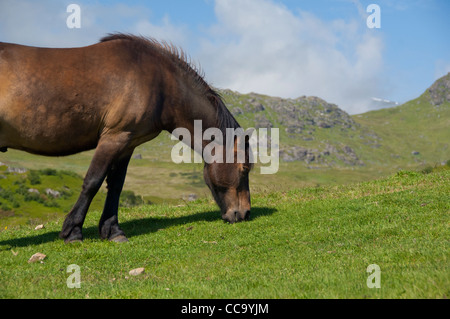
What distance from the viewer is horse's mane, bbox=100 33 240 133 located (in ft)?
36.2

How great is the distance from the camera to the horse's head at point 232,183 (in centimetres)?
1155

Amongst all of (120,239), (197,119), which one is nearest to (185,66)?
(197,119)

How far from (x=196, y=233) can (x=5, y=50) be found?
6.34 m

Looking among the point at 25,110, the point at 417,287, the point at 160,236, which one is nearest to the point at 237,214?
the point at 160,236

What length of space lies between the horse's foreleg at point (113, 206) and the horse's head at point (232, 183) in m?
2.32

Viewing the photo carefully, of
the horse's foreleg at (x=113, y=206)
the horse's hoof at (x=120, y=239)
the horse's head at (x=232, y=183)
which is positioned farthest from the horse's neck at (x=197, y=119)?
the horse's hoof at (x=120, y=239)

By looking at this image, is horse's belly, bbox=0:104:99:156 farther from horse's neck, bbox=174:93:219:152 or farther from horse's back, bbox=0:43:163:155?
horse's neck, bbox=174:93:219:152

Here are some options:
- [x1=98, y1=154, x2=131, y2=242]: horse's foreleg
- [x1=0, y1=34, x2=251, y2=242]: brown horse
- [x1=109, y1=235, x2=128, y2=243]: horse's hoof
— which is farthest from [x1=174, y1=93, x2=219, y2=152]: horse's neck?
[x1=109, y1=235, x2=128, y2=243]: horse's hoof

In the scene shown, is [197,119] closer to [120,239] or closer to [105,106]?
[105,106]

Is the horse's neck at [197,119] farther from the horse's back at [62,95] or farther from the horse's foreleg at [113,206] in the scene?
the horse's foreleg at [113,206]

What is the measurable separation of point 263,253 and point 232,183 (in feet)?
10.7

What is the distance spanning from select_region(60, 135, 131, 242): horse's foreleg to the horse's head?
2.69 m

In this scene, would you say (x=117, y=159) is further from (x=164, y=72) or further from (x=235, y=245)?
(x=235, y=245)

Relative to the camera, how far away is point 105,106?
996cm
